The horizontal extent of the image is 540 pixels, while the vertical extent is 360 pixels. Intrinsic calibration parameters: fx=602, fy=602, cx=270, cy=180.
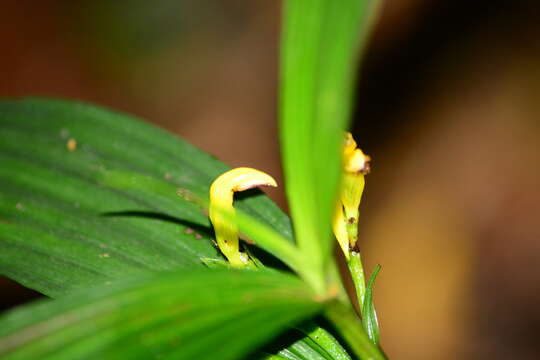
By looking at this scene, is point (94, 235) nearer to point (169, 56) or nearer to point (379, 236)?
point (379, 236)

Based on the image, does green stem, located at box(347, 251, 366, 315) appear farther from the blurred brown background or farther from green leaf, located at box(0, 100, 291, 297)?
the blurred brown background

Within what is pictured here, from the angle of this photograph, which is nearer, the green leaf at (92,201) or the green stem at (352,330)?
the green stem at (352,330)

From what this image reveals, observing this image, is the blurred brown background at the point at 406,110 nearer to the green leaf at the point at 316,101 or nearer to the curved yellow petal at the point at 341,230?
the curved yellow petal at the point at 341,230

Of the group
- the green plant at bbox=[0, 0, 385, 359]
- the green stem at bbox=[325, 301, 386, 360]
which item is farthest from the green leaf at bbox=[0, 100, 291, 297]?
the green stem at bbox=[325, 301, 386, 360]

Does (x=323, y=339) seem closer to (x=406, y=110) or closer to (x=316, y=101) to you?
(x=316, y=101)

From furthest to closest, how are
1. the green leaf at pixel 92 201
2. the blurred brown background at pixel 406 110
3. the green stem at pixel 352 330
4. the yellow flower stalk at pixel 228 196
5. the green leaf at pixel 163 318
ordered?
the blurred brown background at pixel 406 110, the green leaf at pixel 92 201, the yellow flower stalk at pixel 228 196, the green stem at pixel 352 330, the green leaf at pixel 163 318

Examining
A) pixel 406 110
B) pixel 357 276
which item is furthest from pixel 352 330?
pixel 406 110

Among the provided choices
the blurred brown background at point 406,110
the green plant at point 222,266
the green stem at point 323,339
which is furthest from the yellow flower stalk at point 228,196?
the blurred brown background at point 406,110

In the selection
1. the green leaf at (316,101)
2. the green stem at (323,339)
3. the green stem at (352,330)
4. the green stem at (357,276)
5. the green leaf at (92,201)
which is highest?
the green leaf at (92,201)
